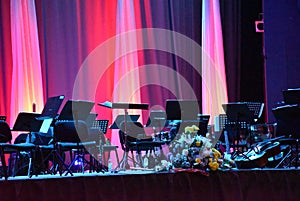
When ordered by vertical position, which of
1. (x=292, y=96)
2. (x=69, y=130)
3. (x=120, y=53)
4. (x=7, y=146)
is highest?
(x=120, y=53)

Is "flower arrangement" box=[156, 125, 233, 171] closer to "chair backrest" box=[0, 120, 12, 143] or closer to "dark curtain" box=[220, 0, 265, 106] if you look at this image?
"chair backrest" box=[0, 120, 12, 143]

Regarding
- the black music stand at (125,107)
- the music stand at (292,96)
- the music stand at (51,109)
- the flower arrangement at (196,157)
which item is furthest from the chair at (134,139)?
the flower arrangement at (196,157)

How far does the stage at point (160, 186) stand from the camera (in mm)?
Result: 5273

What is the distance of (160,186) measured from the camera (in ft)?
18.2

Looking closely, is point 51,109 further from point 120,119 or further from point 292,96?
point 292,96

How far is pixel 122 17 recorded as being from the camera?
10.1 metres

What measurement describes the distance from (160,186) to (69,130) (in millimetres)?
2248

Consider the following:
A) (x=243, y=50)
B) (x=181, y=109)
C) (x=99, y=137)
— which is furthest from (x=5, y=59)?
(x=243, y=50)

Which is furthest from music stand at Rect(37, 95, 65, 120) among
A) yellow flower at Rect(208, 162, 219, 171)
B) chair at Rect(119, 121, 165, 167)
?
yellow flower at Rect(208, 162, 219, 171)

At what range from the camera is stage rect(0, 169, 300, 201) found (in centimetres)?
527

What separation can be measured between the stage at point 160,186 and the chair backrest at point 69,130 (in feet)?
5.81

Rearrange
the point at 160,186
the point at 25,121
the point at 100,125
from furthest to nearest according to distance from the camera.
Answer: the point at 100,125 < the point at 25,121 < the point at 160,186

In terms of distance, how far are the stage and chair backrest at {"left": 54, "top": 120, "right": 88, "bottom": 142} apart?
5.81ft

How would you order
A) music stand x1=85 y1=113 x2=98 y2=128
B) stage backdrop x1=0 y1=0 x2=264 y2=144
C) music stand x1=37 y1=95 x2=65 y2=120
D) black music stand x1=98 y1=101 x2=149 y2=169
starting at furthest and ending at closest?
stage backdrop x1=0 y1=0 x2=264 y2=144
music stand x1=85 y1=113 x2=98 y2=128
black music stand x1=98 y1=101 x2=149 y2=169
music stand x1=37 y1=95 x2=65 y2=120
